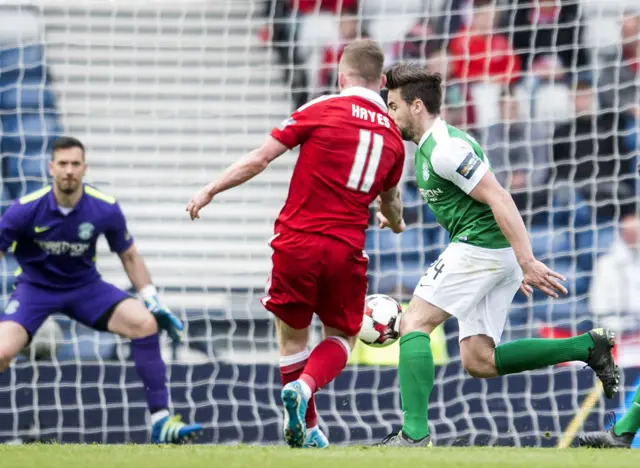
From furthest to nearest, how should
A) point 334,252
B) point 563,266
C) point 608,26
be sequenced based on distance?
point 608,26 → point 563,266 → point 334,252

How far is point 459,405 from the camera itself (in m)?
8.04

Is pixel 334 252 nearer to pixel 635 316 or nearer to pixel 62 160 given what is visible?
pixel 62 160

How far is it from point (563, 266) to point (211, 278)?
288cm

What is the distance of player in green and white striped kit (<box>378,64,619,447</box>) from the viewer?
16.0 ft

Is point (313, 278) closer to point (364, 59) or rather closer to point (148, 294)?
point (364, 59)

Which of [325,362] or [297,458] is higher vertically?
[325,362]

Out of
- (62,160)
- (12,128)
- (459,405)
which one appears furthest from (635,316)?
(12,128)

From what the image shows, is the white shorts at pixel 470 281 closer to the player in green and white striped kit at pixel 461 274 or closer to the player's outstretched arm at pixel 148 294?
the player in green and white striped kit at pixel 461 274

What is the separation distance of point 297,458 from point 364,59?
1811 mm

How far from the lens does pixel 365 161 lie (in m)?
4.81

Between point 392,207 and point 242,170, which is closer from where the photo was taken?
point 242,170

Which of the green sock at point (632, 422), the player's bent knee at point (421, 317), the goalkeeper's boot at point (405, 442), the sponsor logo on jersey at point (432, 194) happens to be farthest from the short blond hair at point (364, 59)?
the green sock at point (632, 422)

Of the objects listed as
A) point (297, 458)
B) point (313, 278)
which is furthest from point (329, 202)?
point (297, 458)

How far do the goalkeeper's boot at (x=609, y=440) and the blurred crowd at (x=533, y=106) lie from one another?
369 centimetres
